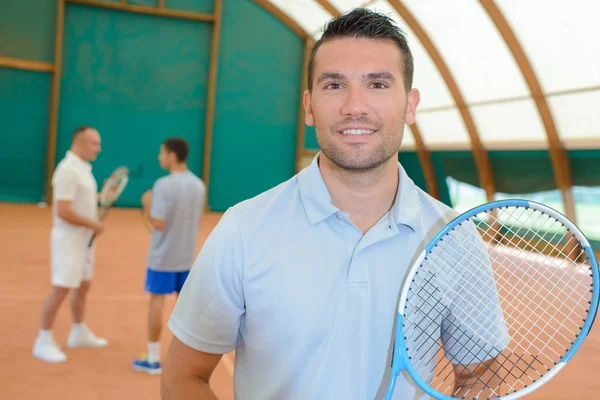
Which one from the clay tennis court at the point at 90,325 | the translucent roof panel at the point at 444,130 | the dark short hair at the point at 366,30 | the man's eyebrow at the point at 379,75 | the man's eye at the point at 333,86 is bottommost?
the clay tennis court at the point at 90,325

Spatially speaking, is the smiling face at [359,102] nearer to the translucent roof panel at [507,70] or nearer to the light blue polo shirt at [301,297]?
the light blue polo shirt at [301,297]

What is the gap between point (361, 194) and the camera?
5.79ft

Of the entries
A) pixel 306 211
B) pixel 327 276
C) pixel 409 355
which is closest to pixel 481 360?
pixel 409 355

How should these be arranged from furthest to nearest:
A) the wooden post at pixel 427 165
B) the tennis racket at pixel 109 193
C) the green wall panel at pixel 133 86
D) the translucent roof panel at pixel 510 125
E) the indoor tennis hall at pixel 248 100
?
the green wall panel at pixel 133 86
the wooden post at pixel 427 165
the translucent roof panel at pixel 510 125
the indoor tennis hall at pixel 248 100
the tennis racket at pixel 109 193

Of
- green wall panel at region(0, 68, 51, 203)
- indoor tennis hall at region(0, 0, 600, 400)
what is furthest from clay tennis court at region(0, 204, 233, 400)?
green wall panel at region(0, 68, 51, 203)

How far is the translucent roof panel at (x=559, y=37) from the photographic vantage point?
10.9 metres

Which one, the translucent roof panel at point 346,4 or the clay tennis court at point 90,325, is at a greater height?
the translucent roof panel at point 346,4

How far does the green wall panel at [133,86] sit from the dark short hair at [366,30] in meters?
16.8

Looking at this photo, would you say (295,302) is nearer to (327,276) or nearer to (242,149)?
(327,276)

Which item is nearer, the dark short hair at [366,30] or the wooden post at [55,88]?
the dark short hair at [366,30]

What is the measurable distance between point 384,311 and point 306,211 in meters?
0.33

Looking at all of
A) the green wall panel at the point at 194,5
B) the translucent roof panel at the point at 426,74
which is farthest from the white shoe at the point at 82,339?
the green wall panel at the point at 194,5

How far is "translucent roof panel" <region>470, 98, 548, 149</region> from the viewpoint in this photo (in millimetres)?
12977

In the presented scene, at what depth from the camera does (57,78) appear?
1731 centimetres
